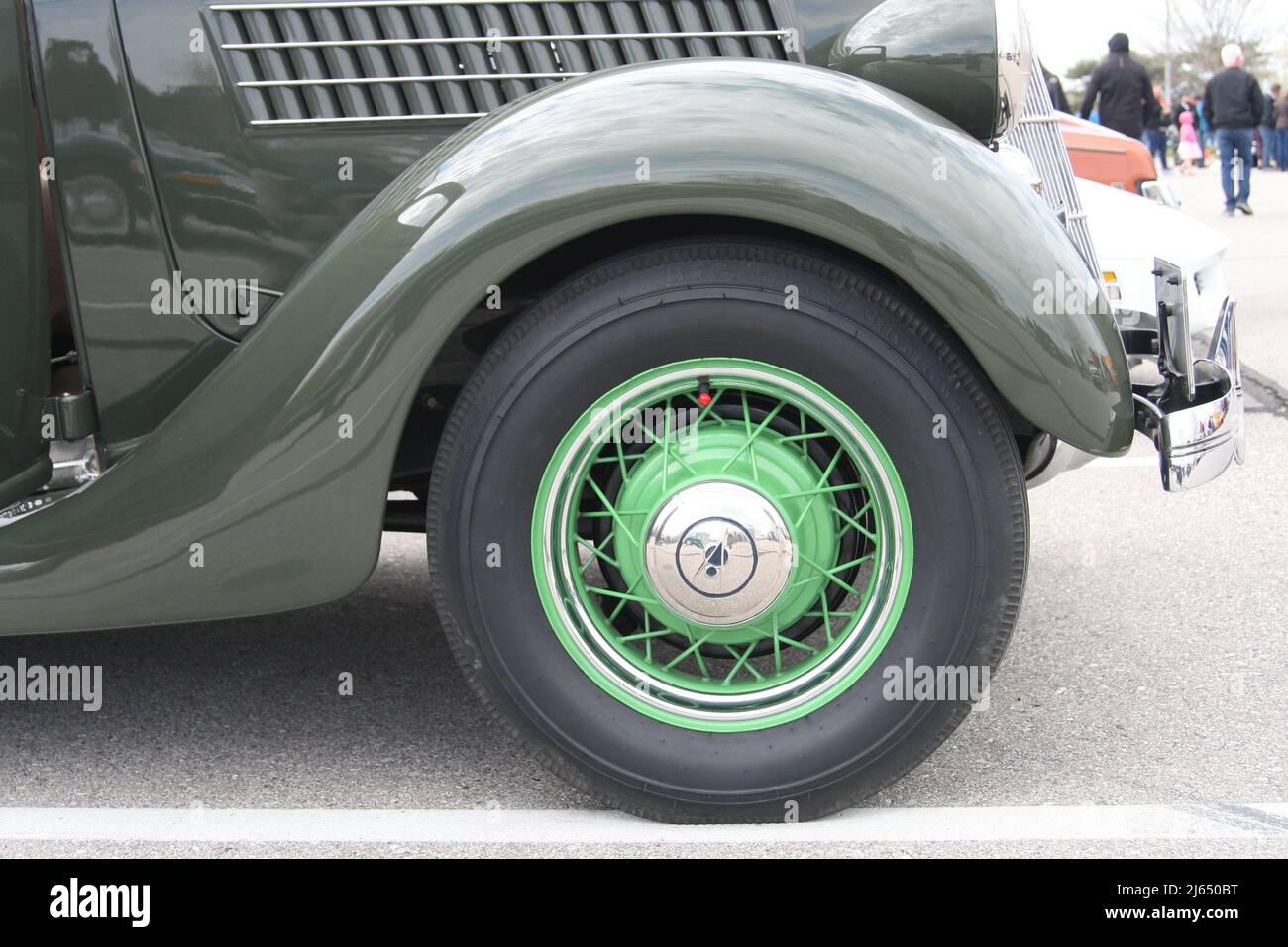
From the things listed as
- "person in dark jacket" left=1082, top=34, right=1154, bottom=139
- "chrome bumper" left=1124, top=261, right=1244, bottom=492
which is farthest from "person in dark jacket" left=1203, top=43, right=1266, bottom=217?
"chrome bumper" left=1124, top=261, right=1244, bottom=492

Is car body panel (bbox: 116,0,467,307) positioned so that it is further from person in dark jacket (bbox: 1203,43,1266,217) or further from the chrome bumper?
person in dark jacket (bbox: 1203,43,1266,217)

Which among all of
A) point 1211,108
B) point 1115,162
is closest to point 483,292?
point 1115,162

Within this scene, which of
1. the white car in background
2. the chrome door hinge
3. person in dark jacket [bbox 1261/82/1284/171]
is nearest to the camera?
the chrome door hinge

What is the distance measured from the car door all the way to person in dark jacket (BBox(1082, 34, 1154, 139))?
33.5 ft

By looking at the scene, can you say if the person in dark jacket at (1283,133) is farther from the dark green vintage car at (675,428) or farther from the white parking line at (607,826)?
the white parking line at (607,826)

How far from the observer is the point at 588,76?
7.47ft

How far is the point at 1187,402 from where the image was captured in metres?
2.45

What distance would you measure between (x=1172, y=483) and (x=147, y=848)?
188 cm

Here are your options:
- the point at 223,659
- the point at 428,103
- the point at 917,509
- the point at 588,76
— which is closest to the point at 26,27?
the point at 428,103

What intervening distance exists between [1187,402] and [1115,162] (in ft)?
14.1

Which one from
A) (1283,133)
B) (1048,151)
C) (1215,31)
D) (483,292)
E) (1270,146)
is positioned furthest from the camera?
(1215,31)

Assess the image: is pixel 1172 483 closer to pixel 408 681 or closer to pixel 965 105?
pixel 965 105

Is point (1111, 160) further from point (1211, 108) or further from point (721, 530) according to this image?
point (1211, 108)

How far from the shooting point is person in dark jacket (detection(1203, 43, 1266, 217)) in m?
13.1
